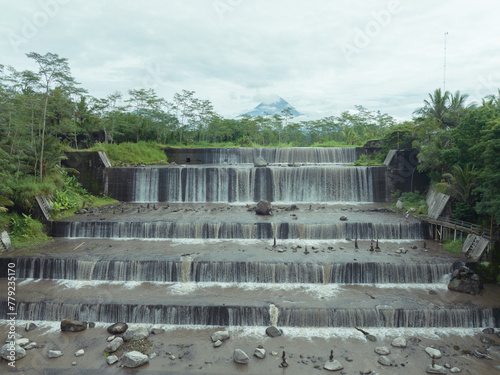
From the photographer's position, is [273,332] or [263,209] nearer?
[273,332]

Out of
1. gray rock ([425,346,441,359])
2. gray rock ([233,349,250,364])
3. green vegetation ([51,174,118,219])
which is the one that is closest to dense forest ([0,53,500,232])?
green vegetation ([51,174,118,219])

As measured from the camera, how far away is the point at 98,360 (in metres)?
7.93

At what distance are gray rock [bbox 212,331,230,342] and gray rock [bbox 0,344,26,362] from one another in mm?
4965

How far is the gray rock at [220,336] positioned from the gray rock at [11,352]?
4.97 metres

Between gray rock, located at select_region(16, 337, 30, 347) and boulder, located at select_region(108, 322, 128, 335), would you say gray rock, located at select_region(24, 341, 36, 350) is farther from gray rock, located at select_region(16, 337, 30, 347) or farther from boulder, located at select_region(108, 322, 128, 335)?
boulder, located at select_region(108, 322, 128, 335)

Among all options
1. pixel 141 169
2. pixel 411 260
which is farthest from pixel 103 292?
pixel 141 169

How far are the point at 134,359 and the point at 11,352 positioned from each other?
335 centimetres

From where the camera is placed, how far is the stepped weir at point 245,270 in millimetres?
9539

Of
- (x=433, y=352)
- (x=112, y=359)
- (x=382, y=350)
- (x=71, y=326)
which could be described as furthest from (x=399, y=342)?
(x=71, y=326)

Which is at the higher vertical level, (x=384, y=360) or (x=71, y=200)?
(x=71, y=200)

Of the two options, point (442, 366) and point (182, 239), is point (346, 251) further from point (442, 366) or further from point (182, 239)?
point (182, 239)

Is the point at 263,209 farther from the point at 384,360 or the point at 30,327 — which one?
the point at 30,327

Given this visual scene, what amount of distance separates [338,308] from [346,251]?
430cm

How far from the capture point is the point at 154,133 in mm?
34156
